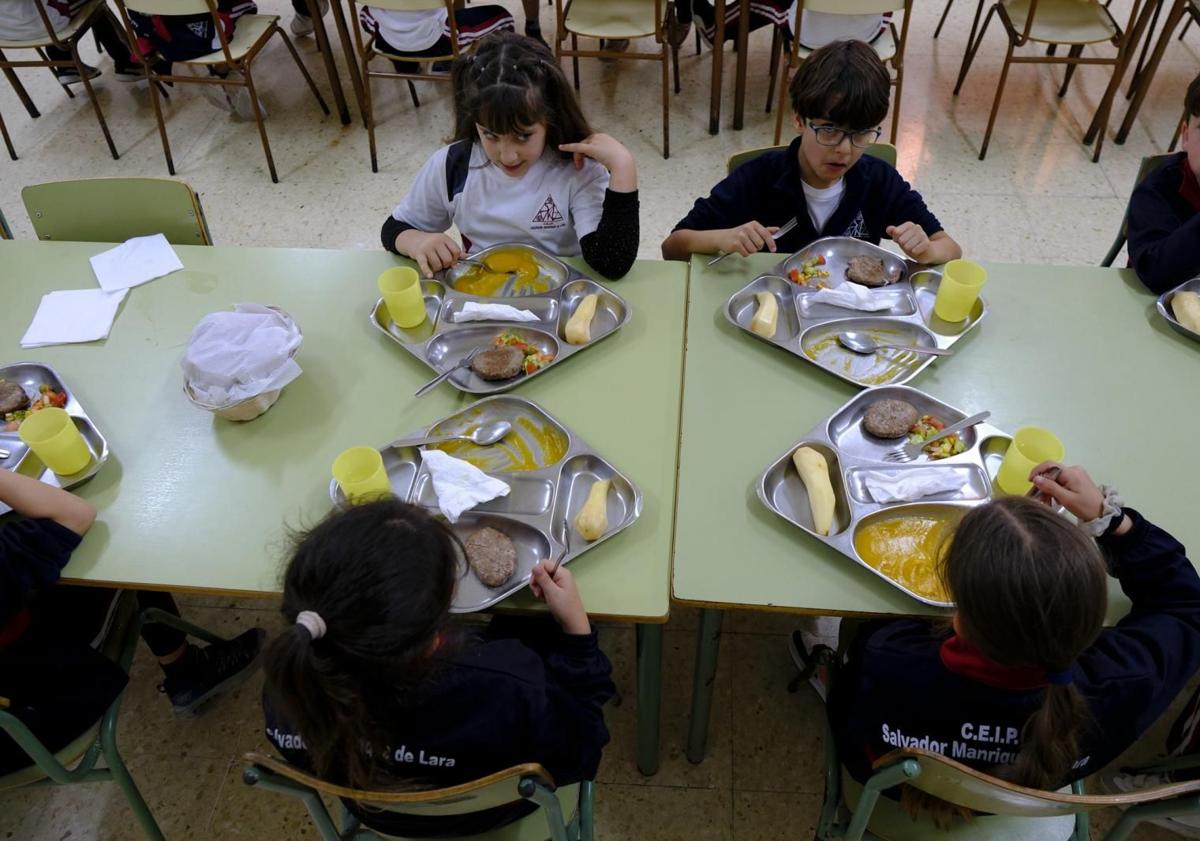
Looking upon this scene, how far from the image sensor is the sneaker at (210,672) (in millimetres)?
1855

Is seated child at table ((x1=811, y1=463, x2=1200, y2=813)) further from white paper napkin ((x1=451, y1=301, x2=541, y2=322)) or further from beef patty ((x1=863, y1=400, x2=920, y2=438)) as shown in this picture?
white paper napkin ((x1=451, y1=301, x2=541, y2=322))

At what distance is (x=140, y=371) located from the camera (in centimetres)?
164

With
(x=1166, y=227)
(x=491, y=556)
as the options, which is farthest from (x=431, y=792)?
(x=1166, y=227)

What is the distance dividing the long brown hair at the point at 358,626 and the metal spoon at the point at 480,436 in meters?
0.40

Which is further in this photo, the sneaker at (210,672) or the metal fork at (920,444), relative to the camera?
the sneaker at (210,672)

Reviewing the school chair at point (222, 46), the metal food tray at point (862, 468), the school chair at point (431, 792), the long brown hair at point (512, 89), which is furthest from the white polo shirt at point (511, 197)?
the school chair at point (222, 46)

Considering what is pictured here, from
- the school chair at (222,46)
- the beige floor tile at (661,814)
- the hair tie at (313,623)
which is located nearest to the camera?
the hair tie at (313,623)

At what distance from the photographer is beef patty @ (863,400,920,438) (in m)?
1.45

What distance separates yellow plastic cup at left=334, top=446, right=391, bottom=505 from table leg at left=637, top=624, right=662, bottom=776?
0.53m

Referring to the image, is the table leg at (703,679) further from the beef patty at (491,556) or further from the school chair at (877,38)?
the school chair at (877,38)

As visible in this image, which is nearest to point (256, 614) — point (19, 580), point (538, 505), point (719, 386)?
point (19, 580)

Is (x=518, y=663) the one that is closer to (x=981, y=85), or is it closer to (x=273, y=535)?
(x=273, y=535)

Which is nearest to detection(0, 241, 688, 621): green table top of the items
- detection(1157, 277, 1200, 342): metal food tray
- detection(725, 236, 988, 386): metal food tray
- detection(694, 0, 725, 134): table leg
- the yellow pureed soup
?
detection(725, 236, 988, 386): metal food tray

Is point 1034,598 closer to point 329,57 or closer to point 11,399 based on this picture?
point 11,399
